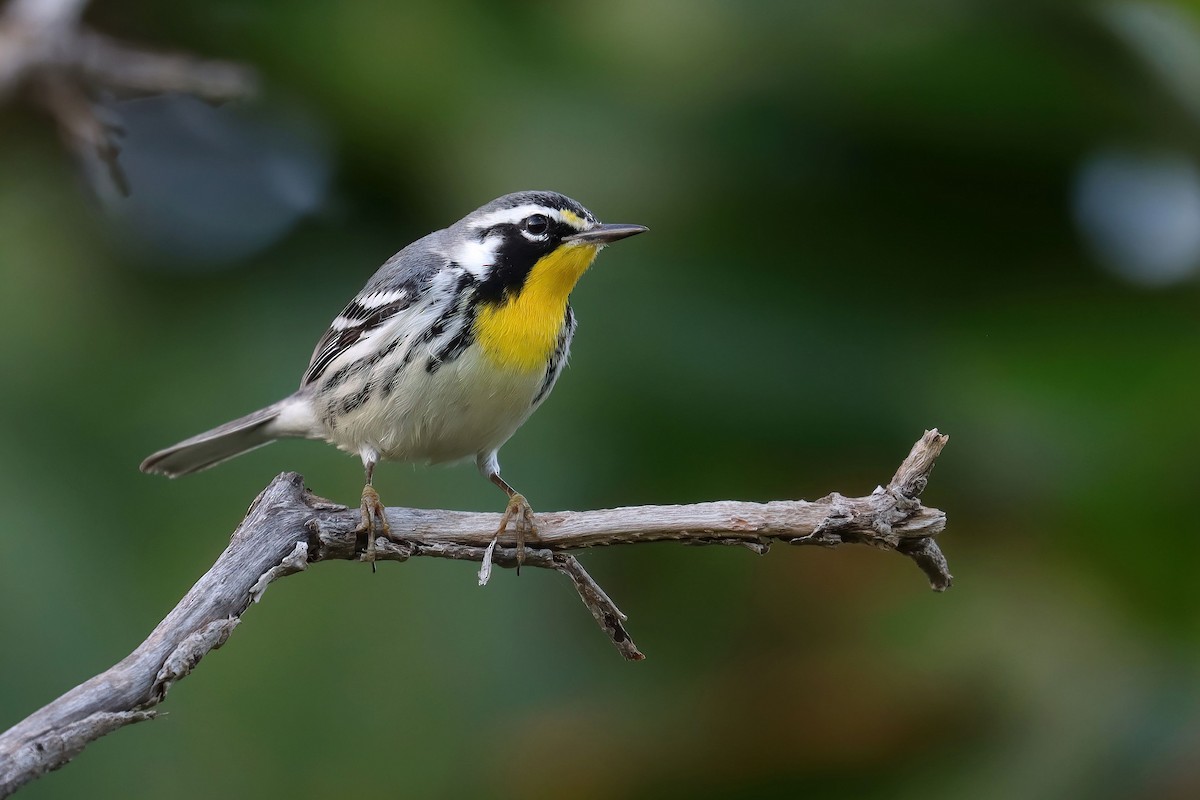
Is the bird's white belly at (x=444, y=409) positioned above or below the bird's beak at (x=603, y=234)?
below

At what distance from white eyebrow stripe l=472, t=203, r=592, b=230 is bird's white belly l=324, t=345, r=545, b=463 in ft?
1.58

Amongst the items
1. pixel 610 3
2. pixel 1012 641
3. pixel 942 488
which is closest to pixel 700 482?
pixel 942 488

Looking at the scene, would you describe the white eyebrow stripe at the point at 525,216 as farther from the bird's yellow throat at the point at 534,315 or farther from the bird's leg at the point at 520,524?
the bird's leg at the point at 520,524

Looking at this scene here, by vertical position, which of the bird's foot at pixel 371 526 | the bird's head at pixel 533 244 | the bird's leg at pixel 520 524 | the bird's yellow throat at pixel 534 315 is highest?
the bird's head at pixel 533 244

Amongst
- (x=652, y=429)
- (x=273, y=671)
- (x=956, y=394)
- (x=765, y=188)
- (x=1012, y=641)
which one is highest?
(x=765, y=188)

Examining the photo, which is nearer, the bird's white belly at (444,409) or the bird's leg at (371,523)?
the bird's leg at (371,523)

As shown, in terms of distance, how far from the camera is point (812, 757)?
171 inches

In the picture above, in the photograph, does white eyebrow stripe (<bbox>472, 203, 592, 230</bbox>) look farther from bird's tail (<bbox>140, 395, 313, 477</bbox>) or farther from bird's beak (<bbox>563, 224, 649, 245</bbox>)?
bird's tail (<bbox>140, 395, 313, 477</bbox>)

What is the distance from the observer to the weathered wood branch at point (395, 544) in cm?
184

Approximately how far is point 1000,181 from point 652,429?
1861mm

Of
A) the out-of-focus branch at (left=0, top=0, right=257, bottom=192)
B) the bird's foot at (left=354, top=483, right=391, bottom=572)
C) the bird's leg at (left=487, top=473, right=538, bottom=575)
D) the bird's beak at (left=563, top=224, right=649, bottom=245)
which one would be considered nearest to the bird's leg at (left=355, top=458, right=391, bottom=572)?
the bird's foot at (left=354, top=483, right=391, bottom=572)

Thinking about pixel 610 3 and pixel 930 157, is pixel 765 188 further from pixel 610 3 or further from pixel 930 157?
pixel 610 3

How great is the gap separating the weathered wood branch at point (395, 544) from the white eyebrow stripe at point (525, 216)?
1148 millimetres

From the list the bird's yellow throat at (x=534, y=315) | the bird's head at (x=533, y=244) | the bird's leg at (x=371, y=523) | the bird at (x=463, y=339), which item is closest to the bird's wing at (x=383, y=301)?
the bird at (x=463, y=339)
